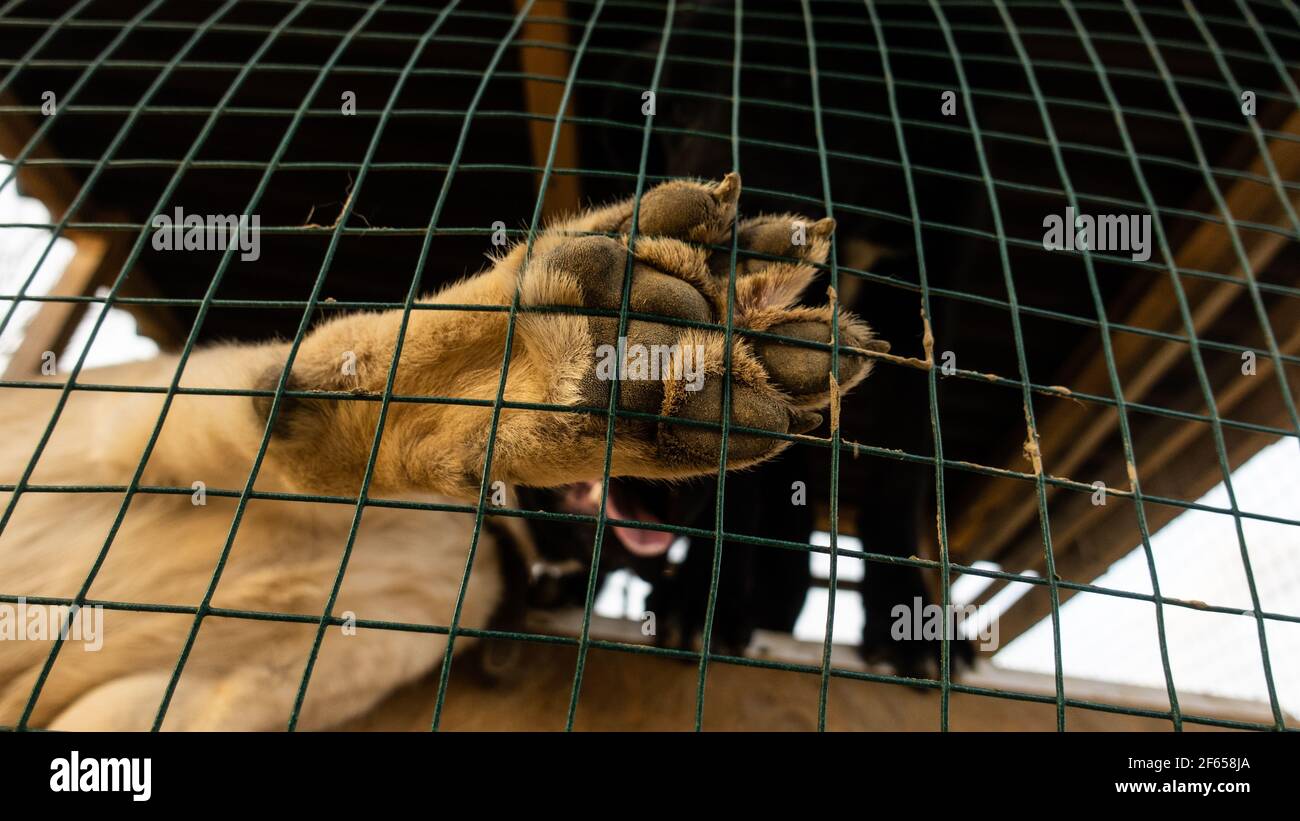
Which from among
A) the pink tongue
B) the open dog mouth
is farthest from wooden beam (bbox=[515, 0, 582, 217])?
the pink tongue

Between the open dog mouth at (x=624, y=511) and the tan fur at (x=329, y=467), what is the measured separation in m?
0.25

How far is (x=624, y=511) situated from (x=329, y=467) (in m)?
0.57

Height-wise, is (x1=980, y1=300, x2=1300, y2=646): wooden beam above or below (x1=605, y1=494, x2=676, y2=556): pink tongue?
above

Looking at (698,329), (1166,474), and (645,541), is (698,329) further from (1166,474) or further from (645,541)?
(1166,474)

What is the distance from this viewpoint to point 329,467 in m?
1.38

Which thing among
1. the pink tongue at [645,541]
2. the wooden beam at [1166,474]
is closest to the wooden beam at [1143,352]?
the wooden beam at [1166,474]

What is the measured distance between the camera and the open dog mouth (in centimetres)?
170

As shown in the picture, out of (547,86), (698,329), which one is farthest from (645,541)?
(547,86)

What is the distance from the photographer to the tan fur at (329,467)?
3.55 ft

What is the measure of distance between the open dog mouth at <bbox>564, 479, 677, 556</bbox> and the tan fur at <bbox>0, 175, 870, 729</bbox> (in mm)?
254

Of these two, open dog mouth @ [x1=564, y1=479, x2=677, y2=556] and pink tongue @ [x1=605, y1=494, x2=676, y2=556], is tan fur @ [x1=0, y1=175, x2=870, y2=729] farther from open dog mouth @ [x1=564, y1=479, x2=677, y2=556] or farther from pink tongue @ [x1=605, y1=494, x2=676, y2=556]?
pink tongue @ [x1=605, y1=494, x2=676, y2=556]

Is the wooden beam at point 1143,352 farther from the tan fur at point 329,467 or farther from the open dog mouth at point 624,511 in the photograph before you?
the tan fur at point 329,467

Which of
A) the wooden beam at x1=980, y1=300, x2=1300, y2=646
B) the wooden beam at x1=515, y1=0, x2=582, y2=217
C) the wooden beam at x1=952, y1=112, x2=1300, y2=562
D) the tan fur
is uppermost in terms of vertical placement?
the wooden beam at x1=515, y1=0, x2=582, y2=217
